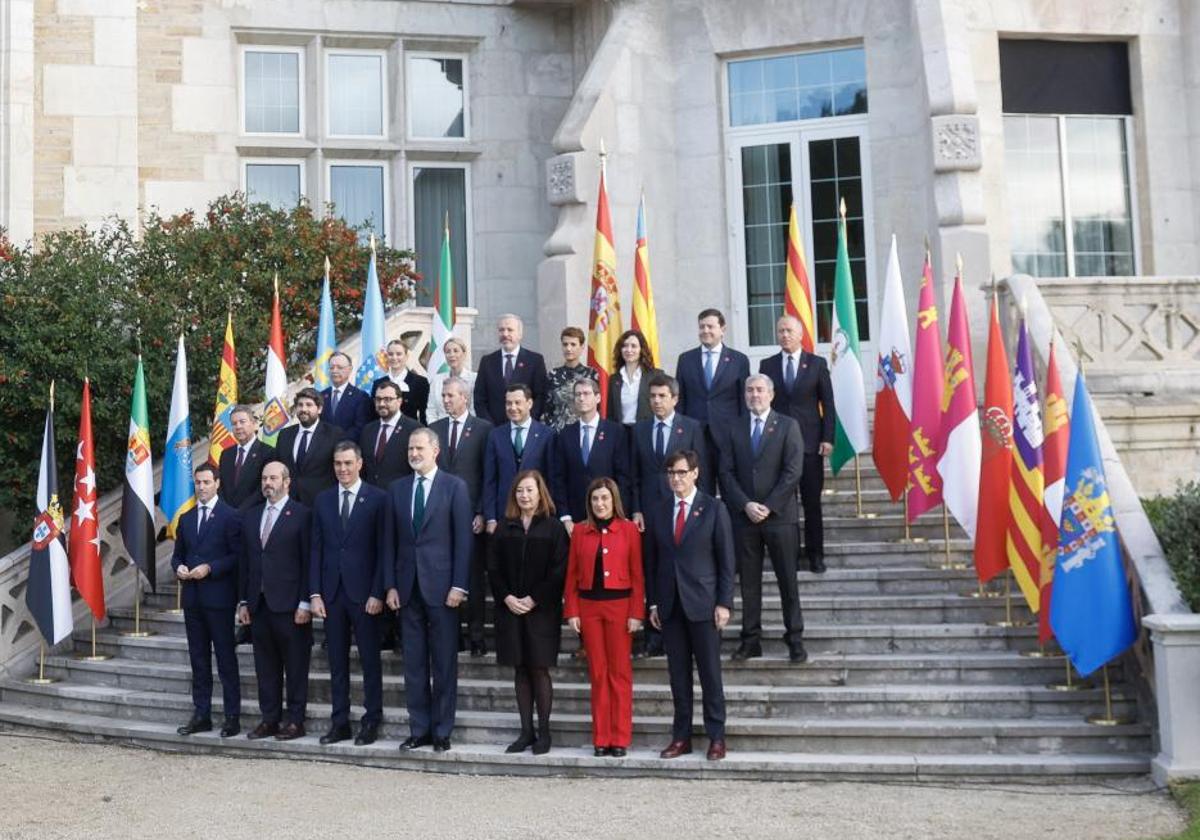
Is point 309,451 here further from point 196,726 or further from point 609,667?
point 609,667

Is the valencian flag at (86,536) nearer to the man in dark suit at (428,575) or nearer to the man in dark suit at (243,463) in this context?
the man in dark suit at (243,463)

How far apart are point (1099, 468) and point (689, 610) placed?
273cm

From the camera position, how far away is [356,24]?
18688mm

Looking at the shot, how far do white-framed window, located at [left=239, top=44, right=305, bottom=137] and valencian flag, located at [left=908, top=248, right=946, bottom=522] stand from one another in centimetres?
940

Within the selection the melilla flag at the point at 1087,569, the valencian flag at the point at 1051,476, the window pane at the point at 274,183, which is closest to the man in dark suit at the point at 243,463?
the valencian flag at the point at 1051,476

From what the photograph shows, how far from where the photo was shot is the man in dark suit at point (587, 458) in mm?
10656

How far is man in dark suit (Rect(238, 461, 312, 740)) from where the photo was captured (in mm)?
10680

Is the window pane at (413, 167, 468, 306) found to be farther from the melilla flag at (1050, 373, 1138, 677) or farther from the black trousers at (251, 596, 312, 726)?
the melilla flag at (1050, 373, 1138, 677)

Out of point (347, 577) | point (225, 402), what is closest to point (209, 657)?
point (347, 577)

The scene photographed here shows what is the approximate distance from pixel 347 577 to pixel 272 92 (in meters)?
10.0

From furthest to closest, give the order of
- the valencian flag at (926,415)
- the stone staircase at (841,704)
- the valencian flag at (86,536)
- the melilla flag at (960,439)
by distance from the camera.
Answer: the valencian flag at (86,536) → the valencian flag at (926,415) → the melilla flag at (960,439) → the stone staircase at (841,704)

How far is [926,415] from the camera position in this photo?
11945mm

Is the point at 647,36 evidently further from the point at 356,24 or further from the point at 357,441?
the point at 357,441

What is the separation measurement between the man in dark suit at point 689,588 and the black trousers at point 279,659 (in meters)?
2.62
